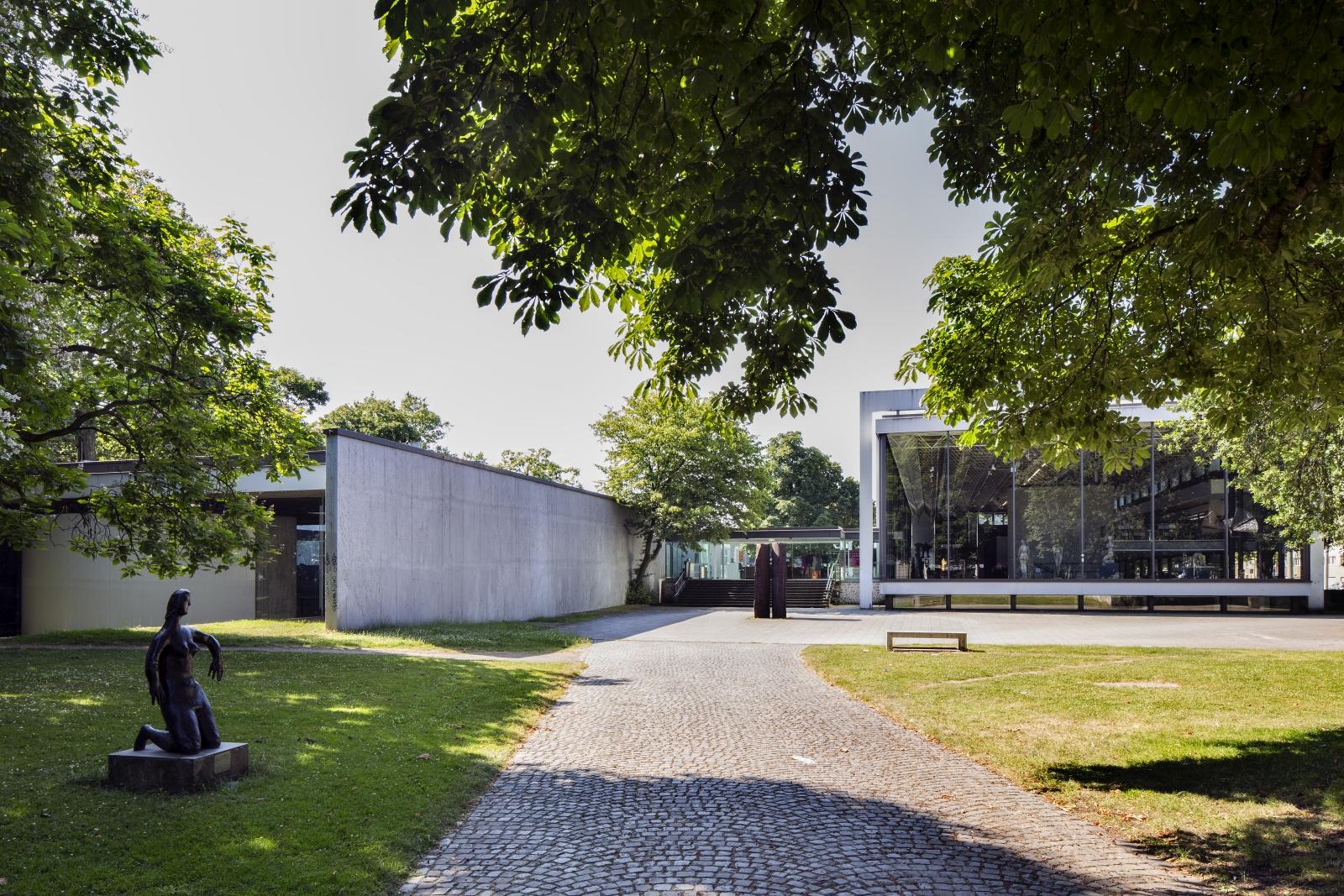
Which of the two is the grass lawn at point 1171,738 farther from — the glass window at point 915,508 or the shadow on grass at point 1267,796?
the glass window at point 915,508

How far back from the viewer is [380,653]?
15977 mm

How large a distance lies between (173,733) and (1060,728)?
833cm

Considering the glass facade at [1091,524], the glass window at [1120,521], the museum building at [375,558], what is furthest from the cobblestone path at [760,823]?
the glass window at [1120,521]

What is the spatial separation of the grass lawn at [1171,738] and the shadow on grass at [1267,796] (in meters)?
0.01

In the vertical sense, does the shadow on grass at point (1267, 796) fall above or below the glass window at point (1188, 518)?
below

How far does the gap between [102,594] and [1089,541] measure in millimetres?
32024

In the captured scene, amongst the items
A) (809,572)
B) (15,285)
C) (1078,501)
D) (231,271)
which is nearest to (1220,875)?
(15,285)

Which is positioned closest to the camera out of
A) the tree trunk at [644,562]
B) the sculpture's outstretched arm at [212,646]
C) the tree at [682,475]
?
the sculpture's outstretched arm at [212,646]

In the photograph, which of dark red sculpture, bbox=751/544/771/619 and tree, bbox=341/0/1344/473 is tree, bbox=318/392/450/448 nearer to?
dark red sculpture, bbox=751/544/771/619

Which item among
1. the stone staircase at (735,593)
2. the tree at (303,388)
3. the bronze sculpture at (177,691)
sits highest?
the tree at (303,388)

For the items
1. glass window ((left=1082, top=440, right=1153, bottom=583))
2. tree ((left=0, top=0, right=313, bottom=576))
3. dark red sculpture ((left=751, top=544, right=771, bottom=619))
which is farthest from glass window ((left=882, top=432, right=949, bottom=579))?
tree ((left=0, top=0, right=313, bottom=576))

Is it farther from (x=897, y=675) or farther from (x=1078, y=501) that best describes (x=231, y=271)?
(x=1078, y=501)

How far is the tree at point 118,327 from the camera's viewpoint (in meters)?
9.71

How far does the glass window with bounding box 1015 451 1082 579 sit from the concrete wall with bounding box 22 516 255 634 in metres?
25.3
